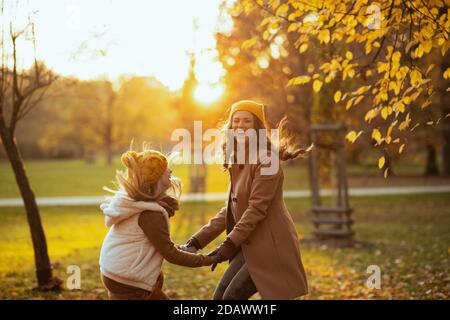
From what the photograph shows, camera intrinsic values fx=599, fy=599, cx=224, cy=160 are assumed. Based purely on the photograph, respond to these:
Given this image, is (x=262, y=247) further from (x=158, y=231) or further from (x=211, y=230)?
(x=158, y=231)

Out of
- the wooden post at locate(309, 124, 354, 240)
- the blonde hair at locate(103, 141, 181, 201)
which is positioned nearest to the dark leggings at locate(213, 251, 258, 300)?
the blonde hair at locate(103, 141, 181, 201)

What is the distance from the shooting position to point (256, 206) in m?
4.18

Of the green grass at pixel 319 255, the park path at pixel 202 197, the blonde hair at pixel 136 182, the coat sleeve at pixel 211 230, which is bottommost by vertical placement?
the green grass at pixel 319 255

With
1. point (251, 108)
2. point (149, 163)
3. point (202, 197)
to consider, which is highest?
point (251, 108)

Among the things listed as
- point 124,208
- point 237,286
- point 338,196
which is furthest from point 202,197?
point 124,208

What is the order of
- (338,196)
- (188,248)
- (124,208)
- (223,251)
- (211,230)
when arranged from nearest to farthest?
(124,208) < (223,251) < (188,248) < (211,230) < (338,196)

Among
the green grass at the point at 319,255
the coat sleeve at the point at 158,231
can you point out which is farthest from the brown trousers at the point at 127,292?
the green grass at the point at 319,255

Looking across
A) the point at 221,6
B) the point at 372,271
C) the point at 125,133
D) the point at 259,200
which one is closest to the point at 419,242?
the point at 372,271

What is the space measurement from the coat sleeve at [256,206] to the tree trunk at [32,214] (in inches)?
158

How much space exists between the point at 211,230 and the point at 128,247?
1.01m

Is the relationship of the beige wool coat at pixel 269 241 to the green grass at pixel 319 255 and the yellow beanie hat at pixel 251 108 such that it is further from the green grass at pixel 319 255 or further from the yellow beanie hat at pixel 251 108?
the green grass at pixel 319 255

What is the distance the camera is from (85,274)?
8.80m

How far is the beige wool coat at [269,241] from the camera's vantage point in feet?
13.7
